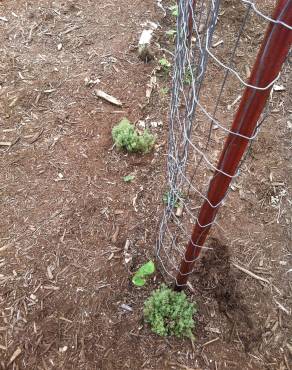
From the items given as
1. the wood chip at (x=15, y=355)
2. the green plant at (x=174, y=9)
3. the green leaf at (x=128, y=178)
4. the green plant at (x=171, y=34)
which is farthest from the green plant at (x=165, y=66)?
the wood chip at (x=15, y=355)

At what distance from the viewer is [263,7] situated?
15.7 feet

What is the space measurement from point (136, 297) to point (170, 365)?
476 mm

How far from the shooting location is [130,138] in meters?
3.27

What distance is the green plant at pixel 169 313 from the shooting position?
2.44m

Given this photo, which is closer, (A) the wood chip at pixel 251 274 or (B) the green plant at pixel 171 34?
(A) the wood chip at pixel 251 274

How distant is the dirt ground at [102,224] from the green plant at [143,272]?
81mm

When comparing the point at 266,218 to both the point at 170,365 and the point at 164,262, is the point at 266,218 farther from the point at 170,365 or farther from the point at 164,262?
the point at 170,365

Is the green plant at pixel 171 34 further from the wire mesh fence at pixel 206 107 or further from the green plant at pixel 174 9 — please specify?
the wire mesh fence at pixel 206 107

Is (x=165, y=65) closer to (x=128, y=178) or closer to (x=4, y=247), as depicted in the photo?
(x=128, y=178)

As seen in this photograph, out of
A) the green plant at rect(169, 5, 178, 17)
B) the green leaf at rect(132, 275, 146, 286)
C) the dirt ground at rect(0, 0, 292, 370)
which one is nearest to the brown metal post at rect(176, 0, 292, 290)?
the green leaf at rect(132, 275, 146, 286)

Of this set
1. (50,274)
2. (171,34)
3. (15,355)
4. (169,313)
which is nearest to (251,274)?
(169,313)

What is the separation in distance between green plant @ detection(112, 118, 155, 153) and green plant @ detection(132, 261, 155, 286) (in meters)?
1.08

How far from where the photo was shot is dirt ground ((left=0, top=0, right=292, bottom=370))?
2.48 m

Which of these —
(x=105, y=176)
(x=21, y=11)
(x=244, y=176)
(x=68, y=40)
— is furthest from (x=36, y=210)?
(x=21, y=11)
